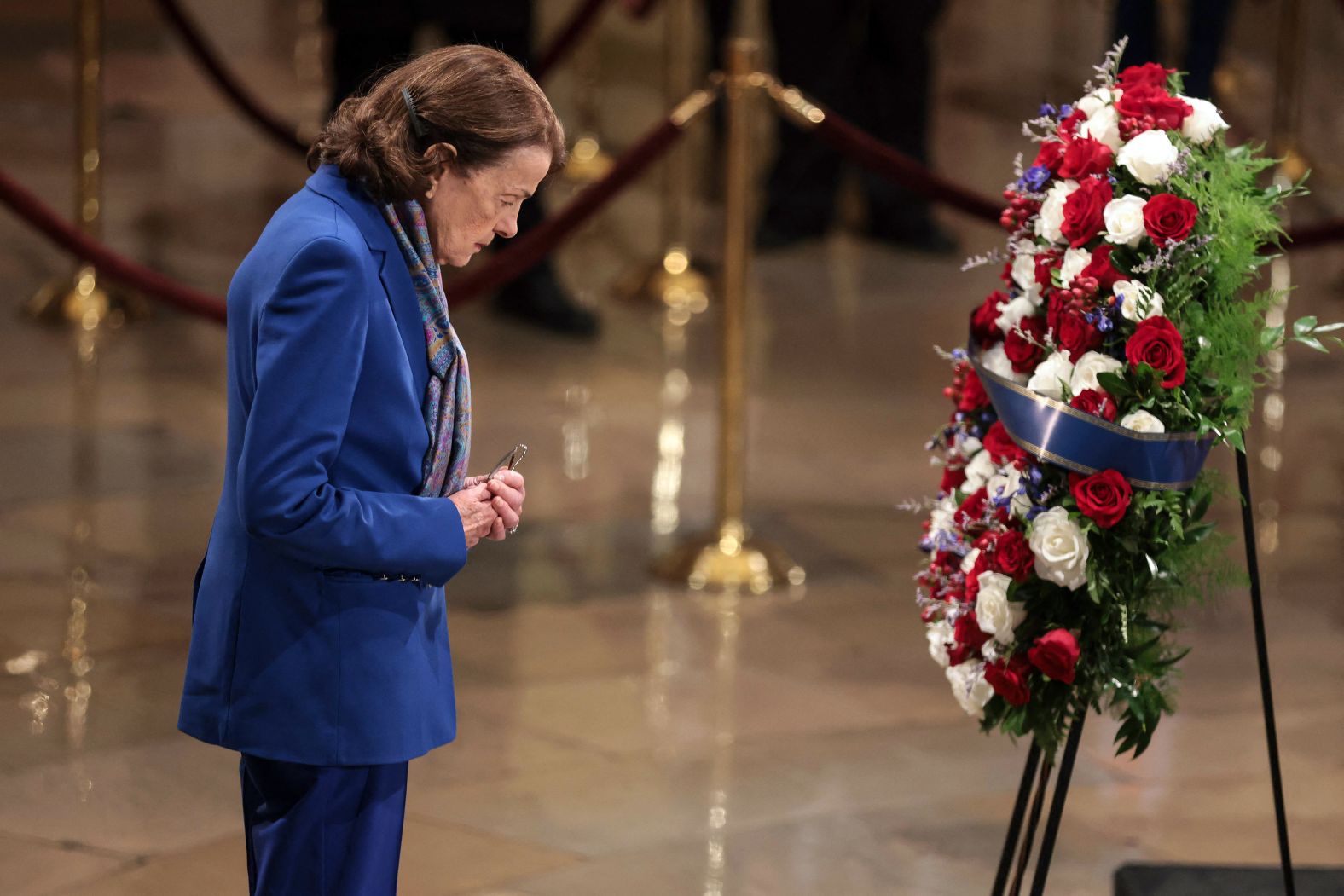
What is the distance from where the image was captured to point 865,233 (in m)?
8.91

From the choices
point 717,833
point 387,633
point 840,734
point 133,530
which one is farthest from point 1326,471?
point 387,633

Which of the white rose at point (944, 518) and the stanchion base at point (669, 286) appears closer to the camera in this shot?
the white rose at point (944, 518)

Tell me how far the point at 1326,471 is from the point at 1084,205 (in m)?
3.70

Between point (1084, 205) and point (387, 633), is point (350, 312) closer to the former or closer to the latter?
point (387, 633)

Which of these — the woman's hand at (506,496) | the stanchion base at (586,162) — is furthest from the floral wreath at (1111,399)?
the stanchion base at (586,162)

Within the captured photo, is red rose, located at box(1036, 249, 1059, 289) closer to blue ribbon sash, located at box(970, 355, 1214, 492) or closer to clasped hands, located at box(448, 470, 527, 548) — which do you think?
blue ribbon sash, located at box(970, 355, 1214, 492)

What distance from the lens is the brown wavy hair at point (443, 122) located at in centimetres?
232

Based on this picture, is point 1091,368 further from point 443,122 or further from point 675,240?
point 675,240

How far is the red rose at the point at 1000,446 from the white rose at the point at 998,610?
18cm

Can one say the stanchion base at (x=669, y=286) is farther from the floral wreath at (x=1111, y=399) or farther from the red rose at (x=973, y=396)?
the floral wreath at (x=1111, y=399)

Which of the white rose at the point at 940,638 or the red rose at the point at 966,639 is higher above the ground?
the red rose at the point at 966,639

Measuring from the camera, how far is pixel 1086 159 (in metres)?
2.88

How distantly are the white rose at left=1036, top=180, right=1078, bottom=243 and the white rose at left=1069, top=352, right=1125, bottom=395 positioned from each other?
0.20 metres

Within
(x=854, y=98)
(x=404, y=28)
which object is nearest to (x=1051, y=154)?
(x=404, y=28)
